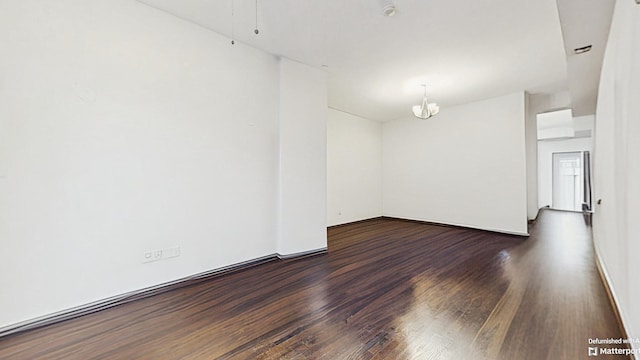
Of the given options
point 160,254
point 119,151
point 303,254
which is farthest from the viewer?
point 303,254

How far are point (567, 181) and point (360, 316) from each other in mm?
11184

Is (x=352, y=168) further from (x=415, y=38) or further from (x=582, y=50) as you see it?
(x=582, y=50)

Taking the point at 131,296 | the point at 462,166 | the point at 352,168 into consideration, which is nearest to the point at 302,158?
the point at 131,296

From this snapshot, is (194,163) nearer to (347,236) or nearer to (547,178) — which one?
(347,236)

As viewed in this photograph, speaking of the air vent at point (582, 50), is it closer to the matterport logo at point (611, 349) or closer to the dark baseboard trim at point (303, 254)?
the matterport logo at point (611, 349)

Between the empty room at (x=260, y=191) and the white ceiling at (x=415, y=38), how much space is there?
0.03m

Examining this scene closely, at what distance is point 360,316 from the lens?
2.00 meters

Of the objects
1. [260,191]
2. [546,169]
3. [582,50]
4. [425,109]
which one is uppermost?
[582,50]

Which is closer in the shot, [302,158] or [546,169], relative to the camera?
[302,158]

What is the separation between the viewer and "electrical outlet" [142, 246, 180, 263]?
94.2 inches

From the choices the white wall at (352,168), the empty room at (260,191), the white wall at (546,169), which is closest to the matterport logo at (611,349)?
the empty room at (260,191)

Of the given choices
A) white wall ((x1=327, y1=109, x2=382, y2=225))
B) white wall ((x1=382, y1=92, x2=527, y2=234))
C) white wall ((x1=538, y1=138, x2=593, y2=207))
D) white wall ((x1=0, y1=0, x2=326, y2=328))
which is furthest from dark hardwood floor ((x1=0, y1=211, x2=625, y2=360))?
white wall ((x1=538, y1=138, x2=593, y2=207))

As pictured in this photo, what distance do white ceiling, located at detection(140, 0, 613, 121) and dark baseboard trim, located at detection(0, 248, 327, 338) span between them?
2784 millimetres

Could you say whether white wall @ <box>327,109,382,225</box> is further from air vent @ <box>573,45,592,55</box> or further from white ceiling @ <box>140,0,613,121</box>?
air vent @ <box>573,45,592,55</box>
